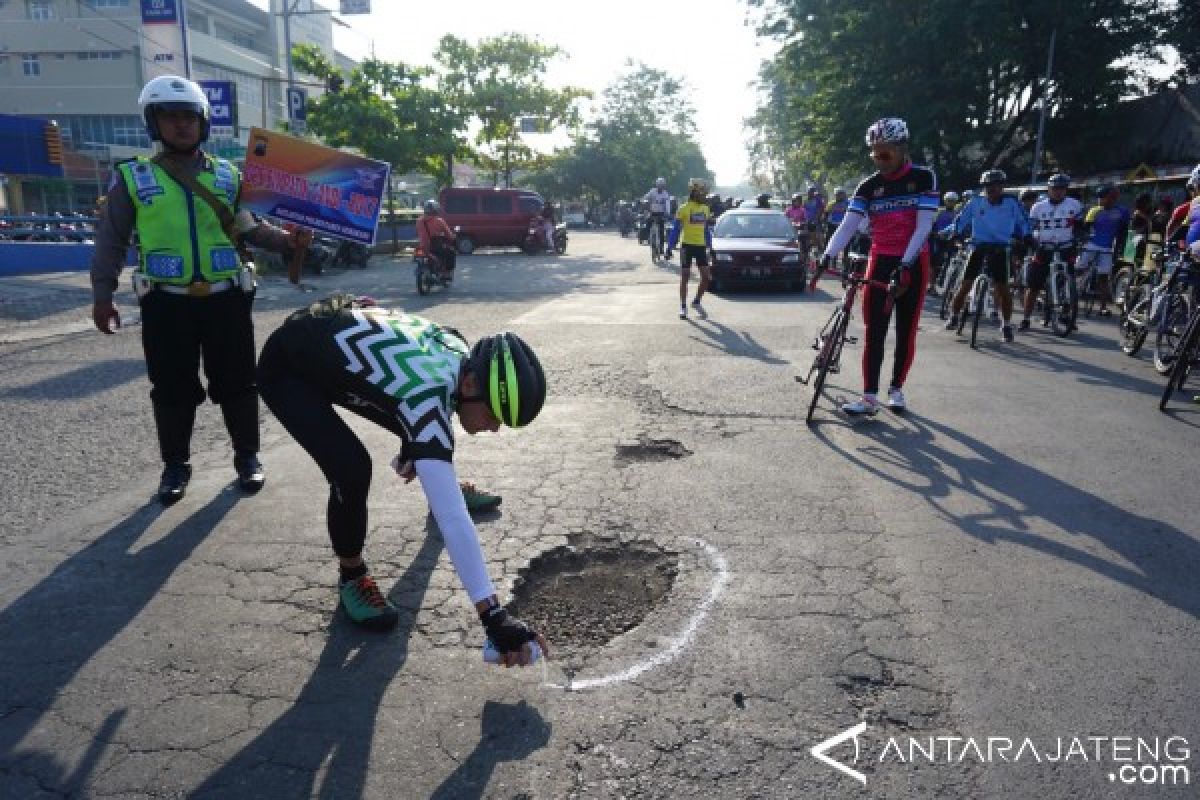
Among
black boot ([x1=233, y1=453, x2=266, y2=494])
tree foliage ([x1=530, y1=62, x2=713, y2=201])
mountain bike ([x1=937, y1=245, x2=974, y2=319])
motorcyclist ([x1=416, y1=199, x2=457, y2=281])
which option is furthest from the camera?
tree foliage ([x1=530, y1=62, x2=713, y2=201])

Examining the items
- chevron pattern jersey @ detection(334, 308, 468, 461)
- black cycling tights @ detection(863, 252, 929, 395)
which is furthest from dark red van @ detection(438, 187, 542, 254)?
chevron pattern jersey @ detection(334, 308, 468, 461)

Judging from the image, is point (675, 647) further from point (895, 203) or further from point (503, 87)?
point (503, 87)

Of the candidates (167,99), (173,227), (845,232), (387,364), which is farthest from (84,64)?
(387,364)

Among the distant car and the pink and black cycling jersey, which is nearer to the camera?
the pink and black cycling jersey

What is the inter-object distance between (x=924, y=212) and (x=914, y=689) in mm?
4274

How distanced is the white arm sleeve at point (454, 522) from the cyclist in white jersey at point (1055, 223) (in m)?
9.98

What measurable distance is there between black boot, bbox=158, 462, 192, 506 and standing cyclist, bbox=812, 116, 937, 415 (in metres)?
4.61

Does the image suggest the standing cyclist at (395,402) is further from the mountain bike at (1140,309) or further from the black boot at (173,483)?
the mountain bike at (1140,309)

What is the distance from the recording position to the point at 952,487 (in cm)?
477


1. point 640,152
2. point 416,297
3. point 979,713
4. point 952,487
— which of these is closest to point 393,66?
point 416,297

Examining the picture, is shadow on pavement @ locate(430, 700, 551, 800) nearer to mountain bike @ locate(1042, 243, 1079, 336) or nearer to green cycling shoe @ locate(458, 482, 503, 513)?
green cycling shoe @ locate(458, 482, 503, 513)

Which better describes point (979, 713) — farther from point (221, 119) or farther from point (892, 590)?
point (221, 119)

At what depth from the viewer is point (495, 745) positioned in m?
2.47

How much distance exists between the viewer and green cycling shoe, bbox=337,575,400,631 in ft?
10.2
